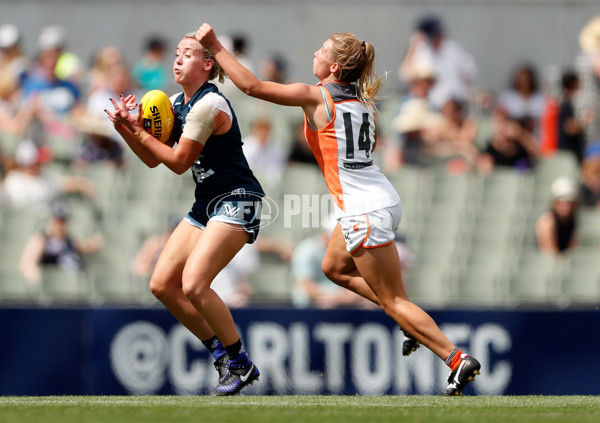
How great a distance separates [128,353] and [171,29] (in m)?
5.70

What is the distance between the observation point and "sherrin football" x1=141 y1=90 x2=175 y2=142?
19.7ft

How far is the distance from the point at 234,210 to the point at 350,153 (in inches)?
29.5

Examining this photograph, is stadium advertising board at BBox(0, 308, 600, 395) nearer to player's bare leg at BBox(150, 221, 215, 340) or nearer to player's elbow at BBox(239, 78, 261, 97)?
player's bare leg at BBox(150, 221, 215, 340)

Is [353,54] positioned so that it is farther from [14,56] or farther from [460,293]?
[14,56]

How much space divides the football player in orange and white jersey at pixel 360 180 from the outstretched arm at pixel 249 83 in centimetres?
11

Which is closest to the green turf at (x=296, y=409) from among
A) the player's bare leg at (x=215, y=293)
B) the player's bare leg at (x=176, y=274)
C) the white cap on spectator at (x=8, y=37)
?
the player's bare leg at (x=215, y=293)

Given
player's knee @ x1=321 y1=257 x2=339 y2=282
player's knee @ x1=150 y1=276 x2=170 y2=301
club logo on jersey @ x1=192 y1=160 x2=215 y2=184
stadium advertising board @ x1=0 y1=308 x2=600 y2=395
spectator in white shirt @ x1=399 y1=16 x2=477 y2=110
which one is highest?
spectator in white shirt @ x1=399 y1=16 x2=477 y2=110

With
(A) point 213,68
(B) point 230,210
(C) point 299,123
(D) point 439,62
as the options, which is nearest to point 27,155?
(C) point 299,123

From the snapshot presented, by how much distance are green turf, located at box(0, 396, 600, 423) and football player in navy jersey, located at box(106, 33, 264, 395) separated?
0.44m

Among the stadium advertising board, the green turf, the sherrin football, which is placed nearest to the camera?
the green turf

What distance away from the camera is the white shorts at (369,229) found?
5.88 meters

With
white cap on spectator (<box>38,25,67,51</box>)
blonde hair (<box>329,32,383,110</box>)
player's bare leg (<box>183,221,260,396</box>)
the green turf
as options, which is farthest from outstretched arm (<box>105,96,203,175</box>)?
white cap on spectator (<box>38,25,67,51</box>)

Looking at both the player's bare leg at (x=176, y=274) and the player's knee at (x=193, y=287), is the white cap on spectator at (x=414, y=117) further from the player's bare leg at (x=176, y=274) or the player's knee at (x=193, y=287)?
the player's knee at (x=193, y=287)

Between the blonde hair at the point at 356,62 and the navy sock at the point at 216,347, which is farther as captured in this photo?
the navy sock at the point at 216,347
